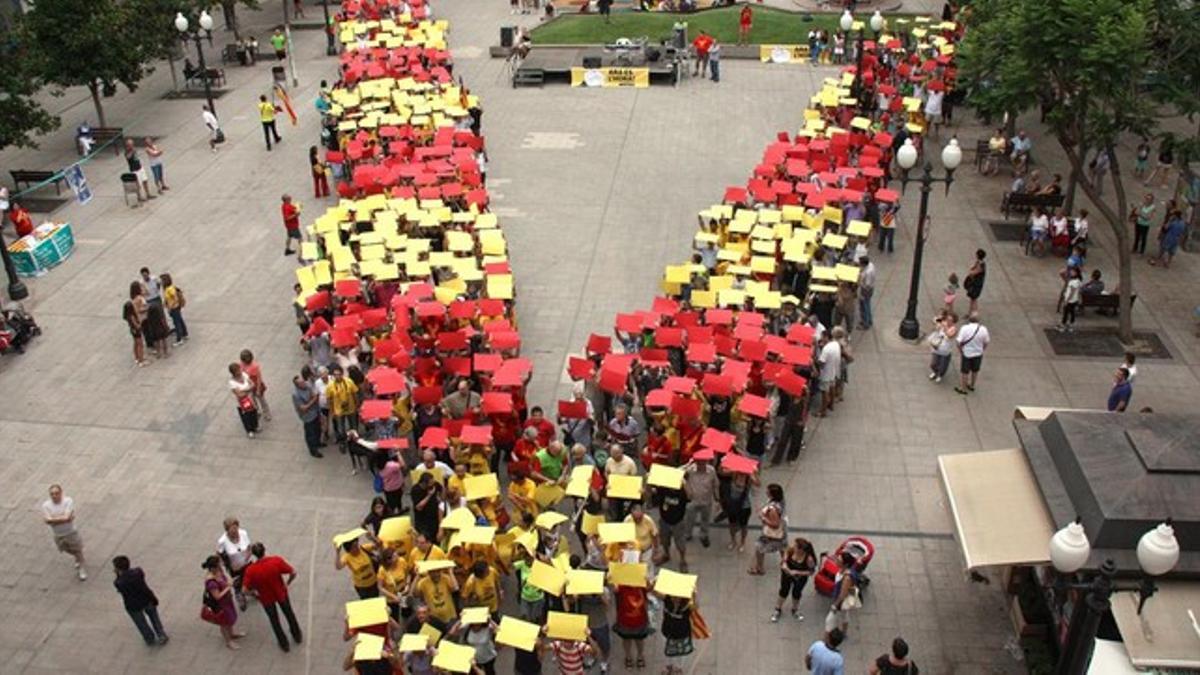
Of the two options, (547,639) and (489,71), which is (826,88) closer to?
(489,71)

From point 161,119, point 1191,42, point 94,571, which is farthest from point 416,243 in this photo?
point 161,119

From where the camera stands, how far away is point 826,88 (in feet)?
91.5

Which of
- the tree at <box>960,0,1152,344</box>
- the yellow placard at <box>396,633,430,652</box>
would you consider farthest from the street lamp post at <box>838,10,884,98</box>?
the yellow placard at <box>396,633,430,652</box>

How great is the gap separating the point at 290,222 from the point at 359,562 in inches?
486

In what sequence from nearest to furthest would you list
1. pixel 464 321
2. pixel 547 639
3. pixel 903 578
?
pixel 547 639 → pixel 903 578 → pixel 464 321

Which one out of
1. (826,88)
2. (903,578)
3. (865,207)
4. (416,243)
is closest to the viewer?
(903,578)

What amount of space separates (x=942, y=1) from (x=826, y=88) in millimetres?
21230

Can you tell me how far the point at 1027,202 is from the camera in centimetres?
2389

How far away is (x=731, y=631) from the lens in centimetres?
1306

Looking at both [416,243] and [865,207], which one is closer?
[416,243]

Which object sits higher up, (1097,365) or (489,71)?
(489,71)

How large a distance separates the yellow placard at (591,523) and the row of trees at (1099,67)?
36.8 ft

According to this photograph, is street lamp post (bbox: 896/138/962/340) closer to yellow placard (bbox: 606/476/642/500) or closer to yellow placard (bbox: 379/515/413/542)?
yellow placard (bbox: 606/476/642/500)

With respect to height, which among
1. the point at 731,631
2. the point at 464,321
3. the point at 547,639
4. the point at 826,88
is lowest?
the point at 731,631
